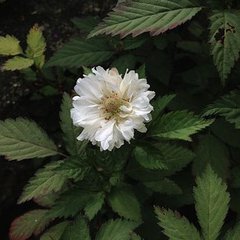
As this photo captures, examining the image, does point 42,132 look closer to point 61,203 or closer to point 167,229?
point 61,203

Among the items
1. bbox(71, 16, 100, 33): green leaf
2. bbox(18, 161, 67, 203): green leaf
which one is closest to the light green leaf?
bbox(71, 16, 100, 33): green leaf

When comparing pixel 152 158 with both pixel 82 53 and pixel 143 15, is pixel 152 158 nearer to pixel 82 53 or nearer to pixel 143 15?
pixel 143 15

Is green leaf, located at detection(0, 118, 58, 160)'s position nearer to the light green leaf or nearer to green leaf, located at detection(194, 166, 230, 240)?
the light green leaf

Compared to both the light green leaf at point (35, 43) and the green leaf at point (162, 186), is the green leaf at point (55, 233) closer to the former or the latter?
the green leaf at point (162, 186)

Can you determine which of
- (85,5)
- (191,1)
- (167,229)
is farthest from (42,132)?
(85,5)

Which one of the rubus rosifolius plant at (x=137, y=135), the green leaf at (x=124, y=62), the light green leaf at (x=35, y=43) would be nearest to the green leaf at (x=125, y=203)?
the rubus rosifolius plant at (x=137, y=135)
